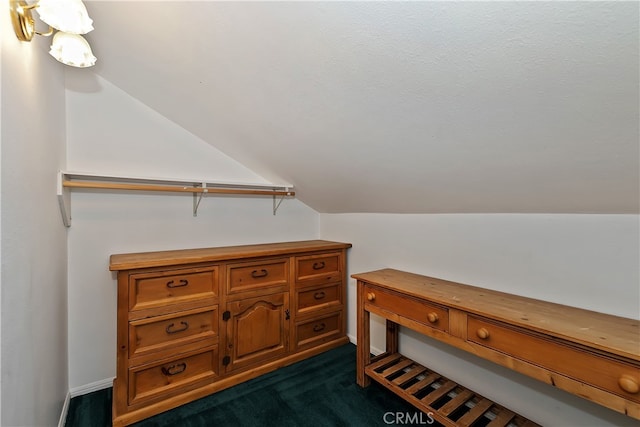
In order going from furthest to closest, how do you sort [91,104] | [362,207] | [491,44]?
[362,207], [91,104], [491,44]

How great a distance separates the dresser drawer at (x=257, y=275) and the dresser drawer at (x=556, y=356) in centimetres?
131

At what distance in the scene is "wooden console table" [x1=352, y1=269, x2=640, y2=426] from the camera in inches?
40.2

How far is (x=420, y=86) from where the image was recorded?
1074 millimetres

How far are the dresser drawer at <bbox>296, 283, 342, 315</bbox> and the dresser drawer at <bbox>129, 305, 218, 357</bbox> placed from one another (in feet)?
2.24

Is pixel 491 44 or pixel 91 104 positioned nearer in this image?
pixel 491 44

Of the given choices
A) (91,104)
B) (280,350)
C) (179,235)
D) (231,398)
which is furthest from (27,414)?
(91,104)

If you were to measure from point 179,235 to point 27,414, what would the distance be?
130 centimetres

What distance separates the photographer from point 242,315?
2.03 meters

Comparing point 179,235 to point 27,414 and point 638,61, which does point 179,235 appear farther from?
point 638,61

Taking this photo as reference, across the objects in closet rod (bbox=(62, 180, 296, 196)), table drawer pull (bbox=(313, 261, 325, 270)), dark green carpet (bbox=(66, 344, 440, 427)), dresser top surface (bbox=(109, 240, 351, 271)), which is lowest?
dark green carpet (bbox=(66, 344, 440, 427))

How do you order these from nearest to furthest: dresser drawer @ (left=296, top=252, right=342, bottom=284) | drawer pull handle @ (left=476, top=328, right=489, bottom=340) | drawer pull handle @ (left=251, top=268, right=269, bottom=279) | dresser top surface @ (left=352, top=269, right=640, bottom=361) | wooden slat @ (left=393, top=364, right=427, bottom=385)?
dresser top surface @ (left=352, top=269, right=640, bottom=361) → drawer pull handle @ (left=476, top=328, right=489, bottom=340) → wooden slat @ (left=393, top=364, right=427, bottom=385) → drawer pull handle @ (left=251, top=268, right=269, bottom=279) → dresser drawer @ (left=296, top=252, right=342, bottom=284)

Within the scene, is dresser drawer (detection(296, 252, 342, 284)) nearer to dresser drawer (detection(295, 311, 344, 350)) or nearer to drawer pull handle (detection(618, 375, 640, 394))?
dresser drawer (detection(295, 311, 344, 350))

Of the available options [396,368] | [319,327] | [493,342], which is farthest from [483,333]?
[319,327]

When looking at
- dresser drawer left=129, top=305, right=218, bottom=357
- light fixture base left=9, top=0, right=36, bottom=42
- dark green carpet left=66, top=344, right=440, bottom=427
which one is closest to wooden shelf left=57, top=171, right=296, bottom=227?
dresser drawer left=129, top=305, right=218, bottom=357
